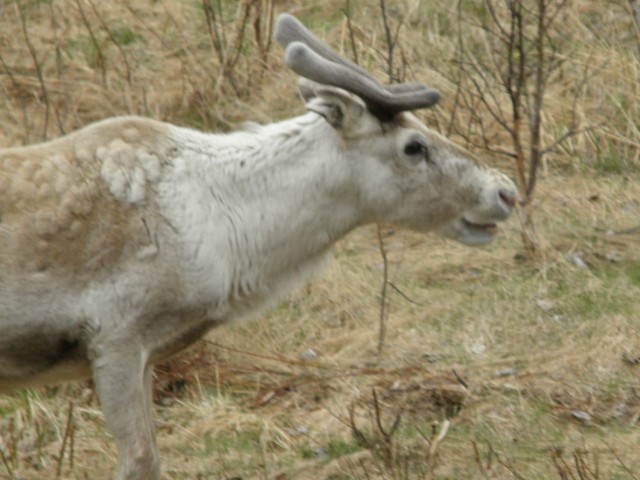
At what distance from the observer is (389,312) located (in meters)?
8.58

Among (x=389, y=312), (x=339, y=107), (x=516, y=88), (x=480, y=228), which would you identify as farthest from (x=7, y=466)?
(x=516, y=88)

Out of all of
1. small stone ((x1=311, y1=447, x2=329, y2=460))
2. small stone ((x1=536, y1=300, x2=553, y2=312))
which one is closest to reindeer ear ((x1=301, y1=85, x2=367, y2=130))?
small stone ((x1=311, y1=447, x2=329, y2=460))

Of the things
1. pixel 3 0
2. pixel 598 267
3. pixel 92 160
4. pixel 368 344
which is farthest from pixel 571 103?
pixel 92 160

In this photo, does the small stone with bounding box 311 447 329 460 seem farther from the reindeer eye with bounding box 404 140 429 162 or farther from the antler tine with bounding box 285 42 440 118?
the antler tine with bounding box 285 42 440 118

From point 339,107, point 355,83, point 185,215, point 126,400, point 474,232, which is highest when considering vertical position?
point 355,83

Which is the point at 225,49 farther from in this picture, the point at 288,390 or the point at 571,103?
the point at 288,390

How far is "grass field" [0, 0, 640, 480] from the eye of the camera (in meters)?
6.87

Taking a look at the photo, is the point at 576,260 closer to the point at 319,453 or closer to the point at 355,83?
the point at 319,453

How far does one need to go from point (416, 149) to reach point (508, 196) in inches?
19.0

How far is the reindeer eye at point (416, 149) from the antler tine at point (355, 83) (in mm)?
158

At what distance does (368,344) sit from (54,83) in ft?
12.4

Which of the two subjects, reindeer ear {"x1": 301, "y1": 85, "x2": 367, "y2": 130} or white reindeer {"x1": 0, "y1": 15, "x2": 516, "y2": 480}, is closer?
white reindeer {"x1": 0, "y1": 15, "x2": 516, "y2": 480}

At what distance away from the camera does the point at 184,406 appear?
24.9 ft

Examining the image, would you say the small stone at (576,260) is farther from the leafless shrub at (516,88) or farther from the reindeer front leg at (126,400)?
the reindeer front leg at (126,400)
